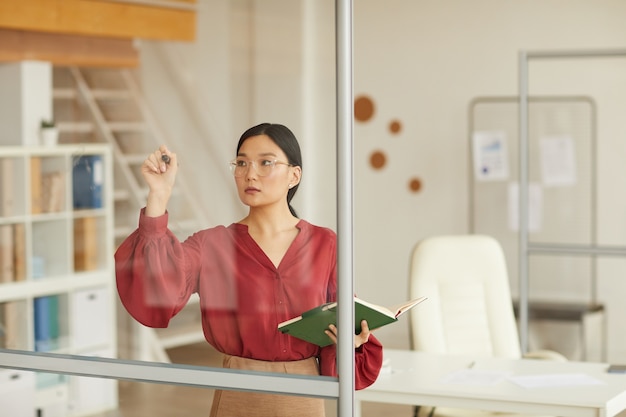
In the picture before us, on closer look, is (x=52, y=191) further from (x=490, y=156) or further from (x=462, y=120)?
(x=462, y=120)

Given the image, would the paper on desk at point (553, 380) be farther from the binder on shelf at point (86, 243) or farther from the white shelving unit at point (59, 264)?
the binder on shelf at point (86, 243)

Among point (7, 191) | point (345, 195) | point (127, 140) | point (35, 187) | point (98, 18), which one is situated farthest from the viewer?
point (35, 187)

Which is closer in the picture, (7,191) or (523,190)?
(7,191)

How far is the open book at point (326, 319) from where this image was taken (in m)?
2.20

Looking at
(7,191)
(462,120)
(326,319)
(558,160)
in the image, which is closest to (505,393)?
(326,319)

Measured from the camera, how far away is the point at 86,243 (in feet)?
17.3

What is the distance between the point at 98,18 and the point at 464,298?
5.90ft

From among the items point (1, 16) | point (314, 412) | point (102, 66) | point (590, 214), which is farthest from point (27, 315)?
point (590, 214)

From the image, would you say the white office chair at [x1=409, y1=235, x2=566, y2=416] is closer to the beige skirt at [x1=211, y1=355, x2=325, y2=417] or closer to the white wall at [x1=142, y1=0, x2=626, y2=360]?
the white wall at [x1=142, y1=0, x2=626, y2=360]

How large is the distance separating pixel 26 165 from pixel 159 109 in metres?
1.82

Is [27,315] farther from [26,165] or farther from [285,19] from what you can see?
[285,19]

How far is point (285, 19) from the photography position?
289cm

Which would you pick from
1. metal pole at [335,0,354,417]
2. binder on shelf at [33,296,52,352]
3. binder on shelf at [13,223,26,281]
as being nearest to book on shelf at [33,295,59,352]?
binder on shelf at [33,296,52,352]

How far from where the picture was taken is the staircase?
2.41 metres
